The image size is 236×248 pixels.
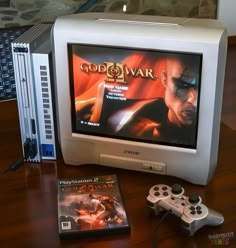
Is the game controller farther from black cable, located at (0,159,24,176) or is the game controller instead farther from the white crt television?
black cable, located at (0,159,24,176)

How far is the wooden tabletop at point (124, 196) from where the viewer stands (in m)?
1.03

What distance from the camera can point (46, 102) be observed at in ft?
4.16

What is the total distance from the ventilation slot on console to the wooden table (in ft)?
0.29

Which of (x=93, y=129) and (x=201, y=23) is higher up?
(x=201, y=23)

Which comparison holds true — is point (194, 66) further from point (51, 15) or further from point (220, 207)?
Answer: point (51, 15)

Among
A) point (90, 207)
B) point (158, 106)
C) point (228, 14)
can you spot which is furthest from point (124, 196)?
point (228, 14)

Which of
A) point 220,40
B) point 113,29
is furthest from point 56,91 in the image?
point 220,40

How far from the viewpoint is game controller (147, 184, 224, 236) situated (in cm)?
102

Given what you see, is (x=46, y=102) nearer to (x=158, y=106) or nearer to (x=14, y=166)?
(x=14, y=166)

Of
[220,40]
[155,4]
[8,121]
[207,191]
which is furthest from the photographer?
[155,4]

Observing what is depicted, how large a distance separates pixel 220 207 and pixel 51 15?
249cm

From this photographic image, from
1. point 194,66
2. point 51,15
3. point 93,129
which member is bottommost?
point 51,15

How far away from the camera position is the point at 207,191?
3.89 feet

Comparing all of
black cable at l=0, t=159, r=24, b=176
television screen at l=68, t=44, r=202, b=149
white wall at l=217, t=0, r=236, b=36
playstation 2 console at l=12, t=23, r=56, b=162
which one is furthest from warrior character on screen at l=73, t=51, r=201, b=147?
white wall at l=217, t=0, r=236, b=36
